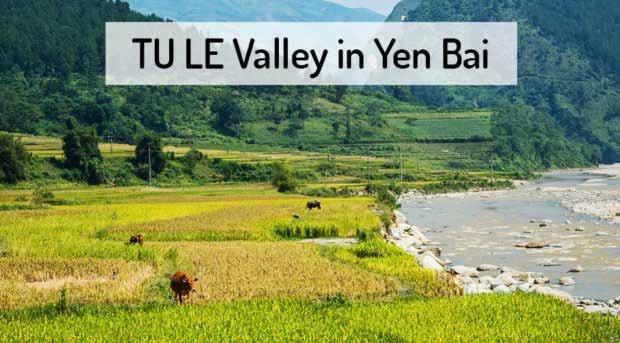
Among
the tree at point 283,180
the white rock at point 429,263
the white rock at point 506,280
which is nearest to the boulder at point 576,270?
the white rock at point 506,280

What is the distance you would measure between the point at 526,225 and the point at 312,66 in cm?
15384

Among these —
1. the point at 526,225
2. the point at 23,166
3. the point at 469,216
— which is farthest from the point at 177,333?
the point at 23,166

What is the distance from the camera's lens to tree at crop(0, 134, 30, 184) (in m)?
70.6

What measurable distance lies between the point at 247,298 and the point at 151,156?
67.4 meters

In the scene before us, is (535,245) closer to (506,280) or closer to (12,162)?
(506,280)

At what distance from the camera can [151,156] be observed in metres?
81.8

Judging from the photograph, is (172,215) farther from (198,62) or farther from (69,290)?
(198,62)

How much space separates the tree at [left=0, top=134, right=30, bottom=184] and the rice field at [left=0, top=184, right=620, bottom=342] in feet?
144

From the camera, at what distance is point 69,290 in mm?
17031

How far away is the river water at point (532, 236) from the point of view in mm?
24778

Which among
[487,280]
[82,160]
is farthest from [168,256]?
[82,160]

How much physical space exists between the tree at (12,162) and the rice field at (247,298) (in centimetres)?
4385

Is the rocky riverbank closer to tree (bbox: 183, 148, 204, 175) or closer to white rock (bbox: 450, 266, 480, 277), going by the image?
white rock (bbox: 450, 266, 480, 277)

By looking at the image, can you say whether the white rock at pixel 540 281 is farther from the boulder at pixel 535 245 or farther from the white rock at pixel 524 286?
the boulder at pixel 535 245
